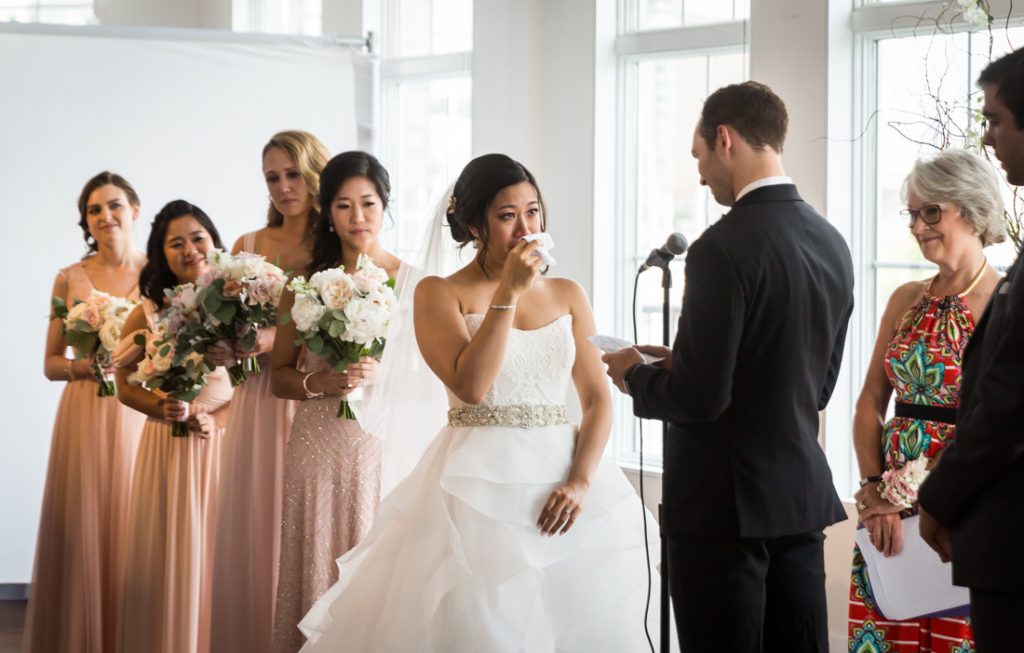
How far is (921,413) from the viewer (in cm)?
317

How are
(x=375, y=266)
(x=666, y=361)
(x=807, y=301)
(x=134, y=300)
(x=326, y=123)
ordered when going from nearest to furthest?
1. (x=807, y=301)
2. (x=666, y=361)
3. (x=375, y=266)
4. (x=134, y=300)
5. (x=326, y=123)

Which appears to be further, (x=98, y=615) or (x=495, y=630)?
(x=98, y=615)

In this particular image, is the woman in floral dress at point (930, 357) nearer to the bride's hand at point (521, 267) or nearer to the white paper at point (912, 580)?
the white paper at point (912, 580)

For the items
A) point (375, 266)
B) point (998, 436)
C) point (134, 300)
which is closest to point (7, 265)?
point (134, 300)

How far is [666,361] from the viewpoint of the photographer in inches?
105

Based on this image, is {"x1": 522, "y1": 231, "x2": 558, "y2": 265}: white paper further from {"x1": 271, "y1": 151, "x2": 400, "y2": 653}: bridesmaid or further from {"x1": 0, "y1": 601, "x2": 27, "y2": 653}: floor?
{"x1": 0, "y1": 601, "x2": 27, "y2": 653}: floor

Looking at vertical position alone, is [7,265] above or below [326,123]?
below

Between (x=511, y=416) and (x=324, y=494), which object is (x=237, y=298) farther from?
(x=511, y=416)

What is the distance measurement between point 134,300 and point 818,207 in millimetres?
2938

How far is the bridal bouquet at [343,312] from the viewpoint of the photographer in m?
3.43

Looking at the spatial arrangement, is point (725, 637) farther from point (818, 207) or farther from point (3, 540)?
point (3, 540)

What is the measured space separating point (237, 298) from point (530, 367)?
1.24m

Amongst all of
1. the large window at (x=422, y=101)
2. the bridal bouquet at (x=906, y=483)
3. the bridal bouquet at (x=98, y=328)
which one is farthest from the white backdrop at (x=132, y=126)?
the bridal bouquet at (x=906, y=483)

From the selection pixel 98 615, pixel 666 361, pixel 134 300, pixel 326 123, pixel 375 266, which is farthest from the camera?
pixel 326 123
